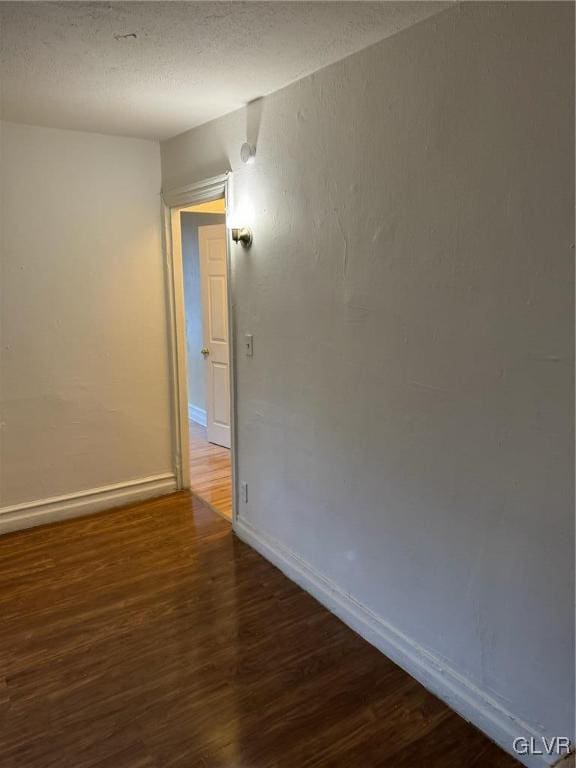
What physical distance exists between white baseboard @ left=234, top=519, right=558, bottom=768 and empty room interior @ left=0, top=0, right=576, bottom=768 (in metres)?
0.01

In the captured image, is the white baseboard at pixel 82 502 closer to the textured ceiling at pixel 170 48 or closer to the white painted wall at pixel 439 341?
the white painted wall at pixel 439 341

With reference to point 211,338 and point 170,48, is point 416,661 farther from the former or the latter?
point 211,338

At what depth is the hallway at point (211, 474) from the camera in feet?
12.9

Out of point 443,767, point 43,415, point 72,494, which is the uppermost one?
point 43,415

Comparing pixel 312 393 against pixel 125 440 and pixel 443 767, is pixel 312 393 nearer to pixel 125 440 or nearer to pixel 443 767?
pixel 443 767

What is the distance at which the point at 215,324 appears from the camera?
4.97m

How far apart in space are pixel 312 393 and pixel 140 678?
55.8 inches

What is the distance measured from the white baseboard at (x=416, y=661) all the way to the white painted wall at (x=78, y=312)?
1.47m

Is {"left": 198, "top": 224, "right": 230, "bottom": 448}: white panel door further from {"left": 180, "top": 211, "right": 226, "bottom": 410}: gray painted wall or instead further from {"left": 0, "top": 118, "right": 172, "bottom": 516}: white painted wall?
{"left": 0, "top": 118, "right": 172, "bottom": 516}: white painted wall

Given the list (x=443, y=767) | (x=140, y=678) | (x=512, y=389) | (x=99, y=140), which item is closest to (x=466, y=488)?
(x=512, y=389)

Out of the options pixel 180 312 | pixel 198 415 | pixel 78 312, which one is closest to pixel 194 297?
pixel 198 415

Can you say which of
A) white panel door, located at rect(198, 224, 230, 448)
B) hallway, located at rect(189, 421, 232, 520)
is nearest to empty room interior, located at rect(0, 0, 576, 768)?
hallway, located at rect(189, 421, 232, 520)

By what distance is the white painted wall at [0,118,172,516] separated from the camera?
3.32 metres

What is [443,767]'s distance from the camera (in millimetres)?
1812
